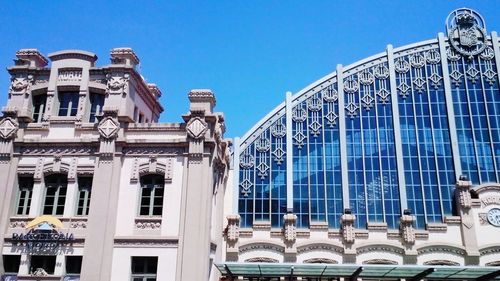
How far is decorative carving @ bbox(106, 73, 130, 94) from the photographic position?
23.2 meters

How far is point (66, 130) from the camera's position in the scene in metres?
22.9

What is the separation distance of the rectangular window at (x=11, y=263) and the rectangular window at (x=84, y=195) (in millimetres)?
3215

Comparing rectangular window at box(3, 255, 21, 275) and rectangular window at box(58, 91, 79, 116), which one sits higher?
rectangular window at box(58, 91, 79, 116)

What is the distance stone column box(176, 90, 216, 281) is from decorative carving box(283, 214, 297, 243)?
617cm

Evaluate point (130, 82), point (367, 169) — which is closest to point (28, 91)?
point (130, 82)

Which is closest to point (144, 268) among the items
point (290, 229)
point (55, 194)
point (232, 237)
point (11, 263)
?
Answer: point (55, 194)

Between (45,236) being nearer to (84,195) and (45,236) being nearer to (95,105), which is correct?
(84,195)

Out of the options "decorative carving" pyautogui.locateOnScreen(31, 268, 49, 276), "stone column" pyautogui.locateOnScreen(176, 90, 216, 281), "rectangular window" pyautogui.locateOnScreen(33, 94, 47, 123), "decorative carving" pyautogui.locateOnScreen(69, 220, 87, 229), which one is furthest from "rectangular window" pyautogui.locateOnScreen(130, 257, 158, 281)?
"rectangular window" pyautogui.locateOnScreen(33, 94, 47, 123)

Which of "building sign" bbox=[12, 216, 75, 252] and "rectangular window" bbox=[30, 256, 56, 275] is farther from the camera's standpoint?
"rectangular window" bbox=[30, 256, 56, 275]

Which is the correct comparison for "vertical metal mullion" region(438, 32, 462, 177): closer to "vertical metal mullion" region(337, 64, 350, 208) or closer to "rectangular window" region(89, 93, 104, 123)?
"vertical metal mullion" region(337, 64, 350, 208)

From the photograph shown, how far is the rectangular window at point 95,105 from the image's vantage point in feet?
77.6

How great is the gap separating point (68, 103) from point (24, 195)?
16.1 feet

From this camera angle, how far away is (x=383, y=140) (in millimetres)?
30828

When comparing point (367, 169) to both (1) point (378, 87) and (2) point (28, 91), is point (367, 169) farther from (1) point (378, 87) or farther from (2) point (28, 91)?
(2) point (28, 91)
